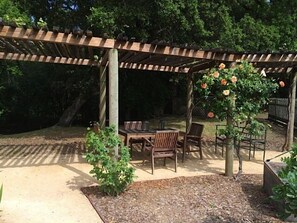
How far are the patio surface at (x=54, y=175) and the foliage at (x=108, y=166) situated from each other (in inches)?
16.7

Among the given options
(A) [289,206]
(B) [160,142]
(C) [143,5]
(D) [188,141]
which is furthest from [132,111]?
(A) [289,206]

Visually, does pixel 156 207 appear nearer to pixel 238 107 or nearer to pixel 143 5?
pixel 238 107

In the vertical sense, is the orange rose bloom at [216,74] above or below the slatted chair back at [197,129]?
above

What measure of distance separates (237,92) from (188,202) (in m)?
2.31

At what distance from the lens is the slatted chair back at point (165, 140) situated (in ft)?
20.5

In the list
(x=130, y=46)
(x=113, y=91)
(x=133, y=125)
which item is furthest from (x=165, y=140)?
(x=133, y=125)

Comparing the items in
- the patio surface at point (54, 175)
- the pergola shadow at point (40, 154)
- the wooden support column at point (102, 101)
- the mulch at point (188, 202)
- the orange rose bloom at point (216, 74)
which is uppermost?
the orange rose bloom at point (216, 74)

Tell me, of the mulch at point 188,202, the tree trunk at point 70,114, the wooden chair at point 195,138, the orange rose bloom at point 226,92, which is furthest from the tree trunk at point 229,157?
the tree trunk at point 70,114

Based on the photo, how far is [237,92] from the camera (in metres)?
5.82

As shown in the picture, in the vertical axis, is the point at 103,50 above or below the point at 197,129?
above

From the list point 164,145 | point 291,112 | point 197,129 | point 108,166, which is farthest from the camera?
point 291,112

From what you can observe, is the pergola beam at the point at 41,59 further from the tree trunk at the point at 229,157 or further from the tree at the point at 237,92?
the tree trunk at the point at 229,157

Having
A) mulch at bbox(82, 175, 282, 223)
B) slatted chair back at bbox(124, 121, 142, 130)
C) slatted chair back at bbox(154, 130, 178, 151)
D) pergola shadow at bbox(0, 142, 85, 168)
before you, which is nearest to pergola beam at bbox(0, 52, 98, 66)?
slatted chair back at bbox(124, 121, 142, 130)

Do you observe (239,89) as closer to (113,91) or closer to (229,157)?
(229,157)
